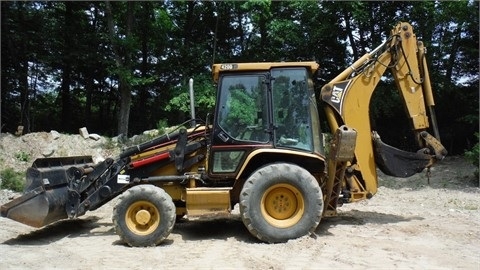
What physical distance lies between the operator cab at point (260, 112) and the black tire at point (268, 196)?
14.1 inches

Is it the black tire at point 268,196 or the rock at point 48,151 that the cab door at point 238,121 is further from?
the rock at point 48,151

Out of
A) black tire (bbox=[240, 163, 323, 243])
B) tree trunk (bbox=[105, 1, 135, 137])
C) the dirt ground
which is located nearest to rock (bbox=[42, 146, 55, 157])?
tree trunk (bbox=[105, 1, 135, 137])

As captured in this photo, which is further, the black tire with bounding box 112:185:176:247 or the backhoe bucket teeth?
the backhoe bucket teeth

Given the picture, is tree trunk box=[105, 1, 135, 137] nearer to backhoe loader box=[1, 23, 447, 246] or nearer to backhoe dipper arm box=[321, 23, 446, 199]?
backhoe loader box=[1, 23, 447, 246]

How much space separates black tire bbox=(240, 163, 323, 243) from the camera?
5793mm

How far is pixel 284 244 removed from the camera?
223 inches

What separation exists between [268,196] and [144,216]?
64.9 inches

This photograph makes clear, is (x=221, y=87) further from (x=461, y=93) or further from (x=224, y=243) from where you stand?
(x=461, y=93)

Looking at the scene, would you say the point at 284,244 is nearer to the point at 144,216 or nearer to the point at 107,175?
the point at 144,216

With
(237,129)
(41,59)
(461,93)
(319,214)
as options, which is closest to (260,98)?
(237,129)

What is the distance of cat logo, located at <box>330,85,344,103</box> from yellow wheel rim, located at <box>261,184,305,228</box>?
1.52 metres

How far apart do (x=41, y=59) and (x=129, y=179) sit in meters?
14.6

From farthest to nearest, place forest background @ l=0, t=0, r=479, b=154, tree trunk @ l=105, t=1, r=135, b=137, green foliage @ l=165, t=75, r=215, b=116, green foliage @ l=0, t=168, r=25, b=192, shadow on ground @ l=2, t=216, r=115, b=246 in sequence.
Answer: tree trunk @ l=105, t=1, r=135, b=137
forest background @ l=0, t=0, r=479, b=154
green foliage @ l=165, t=75, r=215, b=116
green foliage @ l=0, t=168, r=25, b=192
shadow on ground @ l=2, t=216, r=115, b=246

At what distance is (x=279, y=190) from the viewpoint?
5977 mm
